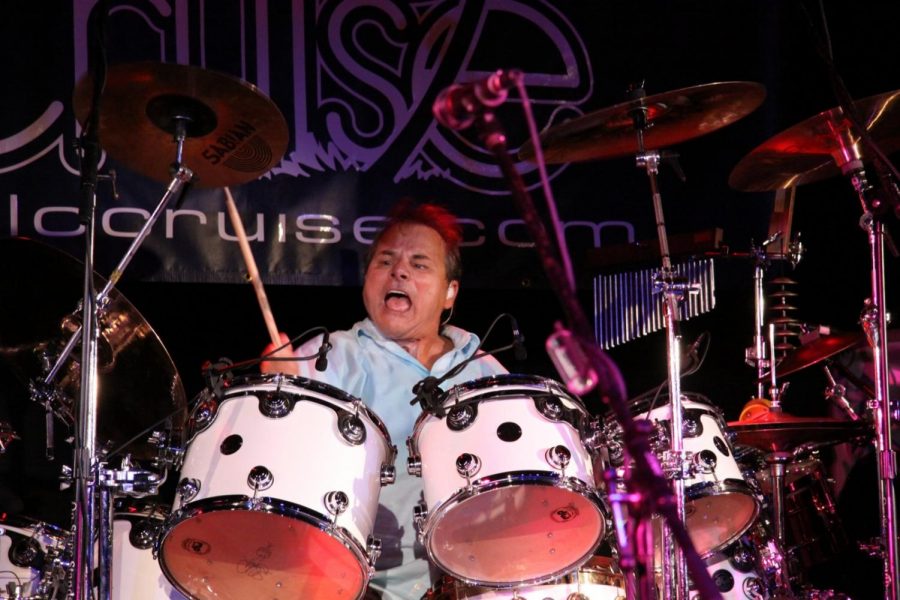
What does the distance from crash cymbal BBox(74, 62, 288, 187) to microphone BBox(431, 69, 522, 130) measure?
1868 millimetres

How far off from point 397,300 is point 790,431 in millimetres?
1619

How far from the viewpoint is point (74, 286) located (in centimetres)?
352

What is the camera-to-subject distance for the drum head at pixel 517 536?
122 inches

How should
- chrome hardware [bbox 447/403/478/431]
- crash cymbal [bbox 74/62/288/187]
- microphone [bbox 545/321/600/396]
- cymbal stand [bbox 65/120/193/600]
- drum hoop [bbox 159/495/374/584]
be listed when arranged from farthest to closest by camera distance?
1. crash cymbal [bbox 74/62/288/187]
2. chrome hardware [bbox 447/403/478/431]
3. drum hoop [bbox 159/495/374/584]
4. cymbal stand [bbox 65/120/193/600]
5. microphone [bbox 545/321/600/396]

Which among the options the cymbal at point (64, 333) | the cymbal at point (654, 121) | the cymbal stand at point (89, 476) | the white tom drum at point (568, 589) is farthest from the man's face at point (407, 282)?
the cymbal stand at point (89, 476)

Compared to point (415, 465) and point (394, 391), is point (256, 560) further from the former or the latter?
point (394, 391)

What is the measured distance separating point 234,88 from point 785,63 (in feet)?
9.03

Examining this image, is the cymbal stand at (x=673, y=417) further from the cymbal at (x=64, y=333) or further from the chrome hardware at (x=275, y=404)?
the cymbal at (x=64, y=333)

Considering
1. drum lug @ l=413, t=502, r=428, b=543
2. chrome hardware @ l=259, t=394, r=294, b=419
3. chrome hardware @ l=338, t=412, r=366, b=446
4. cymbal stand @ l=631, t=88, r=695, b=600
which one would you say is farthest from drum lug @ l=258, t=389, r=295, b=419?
cymbal stand @ l=631, t=88, r=695, b=600

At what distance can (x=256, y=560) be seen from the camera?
10.3 ft

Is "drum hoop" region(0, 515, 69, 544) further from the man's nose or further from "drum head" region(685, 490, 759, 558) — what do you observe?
"drum head" region(685, 490, 759, 558)

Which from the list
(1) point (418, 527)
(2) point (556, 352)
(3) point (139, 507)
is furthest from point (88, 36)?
(2) point (556, 352)

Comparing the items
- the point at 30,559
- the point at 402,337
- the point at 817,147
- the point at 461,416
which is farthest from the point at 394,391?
the point at 817,147

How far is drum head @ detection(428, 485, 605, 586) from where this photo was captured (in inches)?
122
